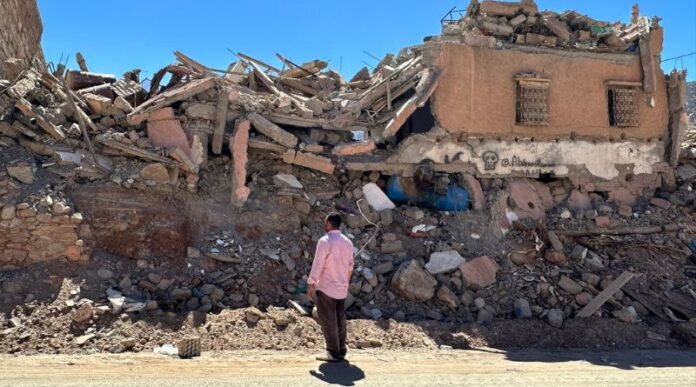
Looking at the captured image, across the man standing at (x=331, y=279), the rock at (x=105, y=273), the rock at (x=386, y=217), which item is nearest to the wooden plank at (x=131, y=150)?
the rock at (x=105, y=273)

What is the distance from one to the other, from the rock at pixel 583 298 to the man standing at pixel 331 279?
462cm

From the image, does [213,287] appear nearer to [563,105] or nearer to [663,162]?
[563,105]

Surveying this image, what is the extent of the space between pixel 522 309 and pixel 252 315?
12.9ft

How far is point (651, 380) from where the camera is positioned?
5000 mm

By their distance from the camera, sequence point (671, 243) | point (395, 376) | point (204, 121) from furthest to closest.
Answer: point (671, 243), point (204, 121), point (395, 376)

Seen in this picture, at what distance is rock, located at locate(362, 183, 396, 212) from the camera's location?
9148 mm

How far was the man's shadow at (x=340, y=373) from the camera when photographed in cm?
Answer: 452

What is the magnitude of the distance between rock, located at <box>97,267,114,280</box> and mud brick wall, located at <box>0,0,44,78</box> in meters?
4.17

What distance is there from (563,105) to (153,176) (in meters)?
7.58

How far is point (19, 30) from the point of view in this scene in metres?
11.4

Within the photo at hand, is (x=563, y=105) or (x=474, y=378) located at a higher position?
(x=563, y=105)

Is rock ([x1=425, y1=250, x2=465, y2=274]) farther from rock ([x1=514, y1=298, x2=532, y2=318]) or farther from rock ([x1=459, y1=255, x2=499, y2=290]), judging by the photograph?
rock ([x1=514, y1=298, x2=532, y2=318])

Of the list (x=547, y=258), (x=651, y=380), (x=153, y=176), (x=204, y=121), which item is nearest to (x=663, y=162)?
(x=547, y=258)

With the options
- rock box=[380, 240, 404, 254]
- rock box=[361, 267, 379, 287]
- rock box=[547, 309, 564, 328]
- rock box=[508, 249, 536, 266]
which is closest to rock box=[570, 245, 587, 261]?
rock box=[508, 249, 536, 266]
